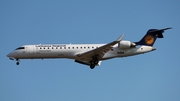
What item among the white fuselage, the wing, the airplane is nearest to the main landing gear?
the airplane

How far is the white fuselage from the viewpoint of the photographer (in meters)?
31.2

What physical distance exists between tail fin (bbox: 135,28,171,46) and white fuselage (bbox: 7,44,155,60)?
0.89m

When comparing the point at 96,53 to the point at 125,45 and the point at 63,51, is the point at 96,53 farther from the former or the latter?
the point at 63,51

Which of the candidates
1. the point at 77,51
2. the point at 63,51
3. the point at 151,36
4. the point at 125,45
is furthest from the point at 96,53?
the point at 151,36

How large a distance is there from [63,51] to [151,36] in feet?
29.8

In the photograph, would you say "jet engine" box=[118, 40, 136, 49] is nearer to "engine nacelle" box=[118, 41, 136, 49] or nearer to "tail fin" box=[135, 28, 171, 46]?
"engine nacelle" box=[118, 41, 136, 49]

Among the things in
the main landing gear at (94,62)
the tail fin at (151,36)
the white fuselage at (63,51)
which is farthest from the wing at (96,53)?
the tail fin at (151,36)

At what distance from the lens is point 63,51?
103 feet

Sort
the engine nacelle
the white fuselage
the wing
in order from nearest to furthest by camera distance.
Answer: the wing
the engine nacelle
the white fuselage

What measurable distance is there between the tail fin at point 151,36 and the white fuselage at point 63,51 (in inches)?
35.0

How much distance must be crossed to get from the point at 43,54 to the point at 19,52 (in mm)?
2459

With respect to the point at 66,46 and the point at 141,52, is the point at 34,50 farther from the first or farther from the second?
the point at 141,52

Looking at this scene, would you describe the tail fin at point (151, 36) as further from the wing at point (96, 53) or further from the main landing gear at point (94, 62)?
the main landing gear at point (94, 62)

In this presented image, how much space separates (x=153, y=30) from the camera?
109 ft
